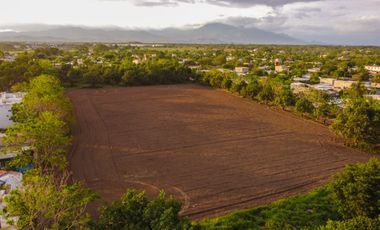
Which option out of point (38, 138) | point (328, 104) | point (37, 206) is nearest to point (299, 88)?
point (328, 104)

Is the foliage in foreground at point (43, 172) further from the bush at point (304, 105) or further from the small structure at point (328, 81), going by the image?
the small structure at point (328, 81)

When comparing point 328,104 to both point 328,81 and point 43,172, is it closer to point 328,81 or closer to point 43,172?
point 328,81

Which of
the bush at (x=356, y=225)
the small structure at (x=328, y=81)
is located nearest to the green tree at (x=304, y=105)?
the small structure at (x=328, y=81)

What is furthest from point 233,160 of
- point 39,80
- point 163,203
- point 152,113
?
point 39,80

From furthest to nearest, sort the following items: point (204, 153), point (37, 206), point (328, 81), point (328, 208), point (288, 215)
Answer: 1. point (328, 81)
2. point (204, 153)
3. point (328, 208)
4. point (288, 215)
5. point (37, 206)

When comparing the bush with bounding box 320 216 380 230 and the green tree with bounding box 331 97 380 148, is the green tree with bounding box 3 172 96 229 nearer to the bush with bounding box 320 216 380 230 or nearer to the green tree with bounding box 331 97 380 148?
the bush with bounding box 320 216 380 230

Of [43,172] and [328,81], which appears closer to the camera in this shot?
[43,172]

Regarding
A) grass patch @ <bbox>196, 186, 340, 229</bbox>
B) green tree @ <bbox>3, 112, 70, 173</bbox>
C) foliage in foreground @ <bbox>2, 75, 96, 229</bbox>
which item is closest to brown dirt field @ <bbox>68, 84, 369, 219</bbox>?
grass patch @ <bbox>196, 186, 340, 229</bbox>

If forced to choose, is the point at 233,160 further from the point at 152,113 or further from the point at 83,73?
the point at 83,73
